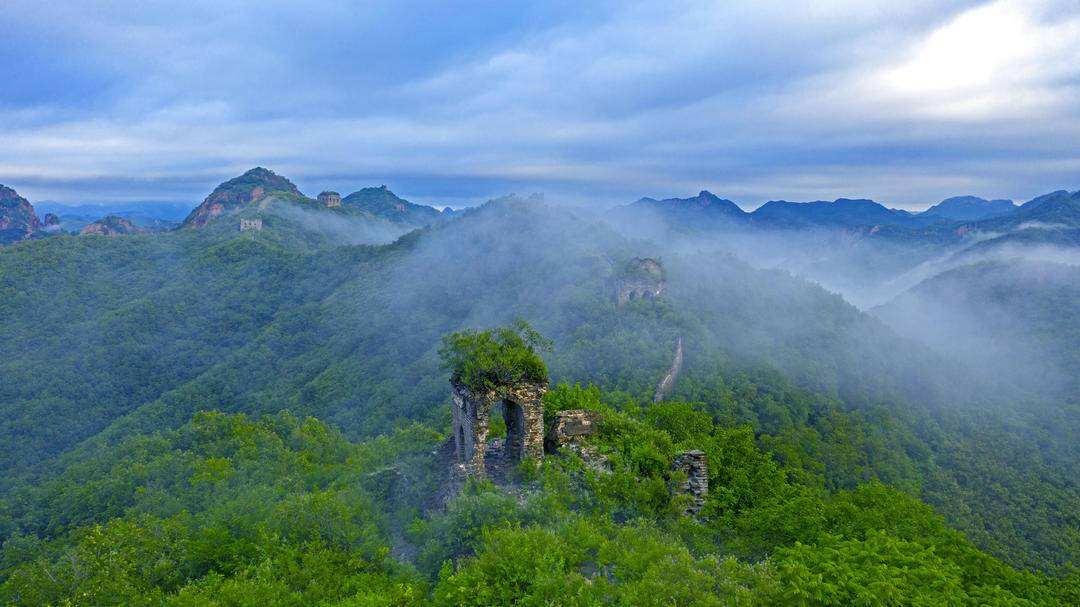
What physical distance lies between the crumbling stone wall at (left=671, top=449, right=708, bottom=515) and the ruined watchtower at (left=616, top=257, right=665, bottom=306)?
142 ft

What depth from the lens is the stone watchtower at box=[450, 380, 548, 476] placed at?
1809 cm

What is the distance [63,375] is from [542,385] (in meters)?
91.8

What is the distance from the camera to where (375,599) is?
11.7 m

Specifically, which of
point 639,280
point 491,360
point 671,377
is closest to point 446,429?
point 491,360

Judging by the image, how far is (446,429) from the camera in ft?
110

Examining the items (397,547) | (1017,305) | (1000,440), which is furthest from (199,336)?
(1017,305)

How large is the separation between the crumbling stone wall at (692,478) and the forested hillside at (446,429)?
0.47m

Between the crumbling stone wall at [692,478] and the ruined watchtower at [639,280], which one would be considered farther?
the ruined watchtower at [639,280]

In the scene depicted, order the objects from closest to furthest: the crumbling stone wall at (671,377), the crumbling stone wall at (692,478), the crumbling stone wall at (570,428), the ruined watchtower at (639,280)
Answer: the crumbling stone wall at (692,478) < the crumbling stone wall at (570,428) < the crumbling stone wall at (671,377) < the ruined watchtower at (639,280)

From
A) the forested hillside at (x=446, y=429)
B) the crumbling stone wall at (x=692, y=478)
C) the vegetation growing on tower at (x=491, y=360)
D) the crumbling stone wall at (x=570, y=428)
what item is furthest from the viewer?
the crumbling stone wall at (x=570, y=428)

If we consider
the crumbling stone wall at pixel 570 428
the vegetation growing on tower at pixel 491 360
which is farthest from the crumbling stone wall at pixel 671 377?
the vegetation growing on tower at pixel 491 360

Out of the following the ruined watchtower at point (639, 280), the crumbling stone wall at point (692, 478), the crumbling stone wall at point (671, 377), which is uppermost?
the ruined watchtower at point (639, 280)

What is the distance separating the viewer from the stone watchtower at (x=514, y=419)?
18.1 m

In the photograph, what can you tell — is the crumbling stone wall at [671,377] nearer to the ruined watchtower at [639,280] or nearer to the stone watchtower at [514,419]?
the ruined watchtower at [639,280]
